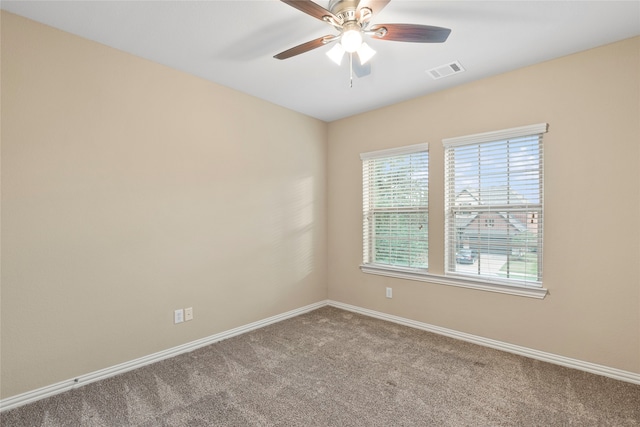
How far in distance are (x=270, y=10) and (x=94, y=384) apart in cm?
294

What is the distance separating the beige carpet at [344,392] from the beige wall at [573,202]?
0.95 feet

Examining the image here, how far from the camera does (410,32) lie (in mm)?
1783

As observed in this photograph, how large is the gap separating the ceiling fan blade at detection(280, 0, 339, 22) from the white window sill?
2635 mm

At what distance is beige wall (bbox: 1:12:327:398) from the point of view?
82.5 inches

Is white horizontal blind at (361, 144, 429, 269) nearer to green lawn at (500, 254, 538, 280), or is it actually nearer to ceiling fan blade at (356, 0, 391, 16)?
green lawn at (500, 254, 538, 280)

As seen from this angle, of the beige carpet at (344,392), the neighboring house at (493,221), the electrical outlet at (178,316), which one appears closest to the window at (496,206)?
the neighboring house at (493,221)

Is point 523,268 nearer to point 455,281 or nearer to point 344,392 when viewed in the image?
point 455,281

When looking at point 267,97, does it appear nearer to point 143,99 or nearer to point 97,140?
point 143,99

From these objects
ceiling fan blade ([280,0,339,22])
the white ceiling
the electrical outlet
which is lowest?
the electrical outlet

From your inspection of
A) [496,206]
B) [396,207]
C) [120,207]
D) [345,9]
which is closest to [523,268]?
[496,206]

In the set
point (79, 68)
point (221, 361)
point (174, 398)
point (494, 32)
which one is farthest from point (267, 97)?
point (174, 398)

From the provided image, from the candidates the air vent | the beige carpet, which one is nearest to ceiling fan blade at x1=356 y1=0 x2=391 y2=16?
the air vent

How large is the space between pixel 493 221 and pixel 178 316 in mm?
3078

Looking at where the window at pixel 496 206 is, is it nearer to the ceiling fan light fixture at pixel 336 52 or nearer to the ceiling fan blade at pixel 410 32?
the ceiling fan blade at pixel 410 32
